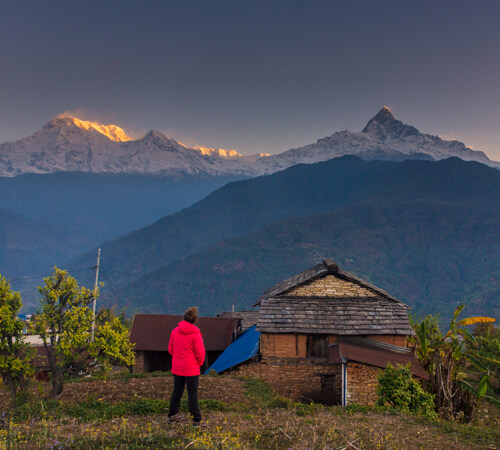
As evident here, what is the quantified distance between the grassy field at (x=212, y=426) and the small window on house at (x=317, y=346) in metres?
5.60

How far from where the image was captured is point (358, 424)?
8625mm

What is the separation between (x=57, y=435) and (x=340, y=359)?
1054cm

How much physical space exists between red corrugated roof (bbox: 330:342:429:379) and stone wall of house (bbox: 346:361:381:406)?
0.40 meters

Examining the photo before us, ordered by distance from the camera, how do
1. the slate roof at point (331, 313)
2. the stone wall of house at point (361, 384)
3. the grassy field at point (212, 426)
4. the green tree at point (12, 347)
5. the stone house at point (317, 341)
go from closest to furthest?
the grassy field at point (212, 426) → the green tree at point (12, 347) → the stone wall of house at point (361, 384) → the stone house at point (317, 341) → the slate roof at point (331, 313)

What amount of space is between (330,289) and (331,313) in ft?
4.96

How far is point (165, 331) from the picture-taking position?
25.1m

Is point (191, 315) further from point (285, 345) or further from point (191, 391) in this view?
point (285, 345)

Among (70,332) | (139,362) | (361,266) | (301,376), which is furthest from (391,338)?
(361,266)

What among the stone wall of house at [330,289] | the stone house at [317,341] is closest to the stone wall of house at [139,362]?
the stone house at [317,341]

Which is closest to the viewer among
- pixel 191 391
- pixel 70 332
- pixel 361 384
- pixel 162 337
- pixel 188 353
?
pixel 188 353

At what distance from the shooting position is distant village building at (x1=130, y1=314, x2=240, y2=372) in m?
24.2

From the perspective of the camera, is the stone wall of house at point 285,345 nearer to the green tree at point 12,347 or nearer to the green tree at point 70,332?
the green tree at point 70,332

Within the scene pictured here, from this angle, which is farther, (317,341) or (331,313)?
(331,313)

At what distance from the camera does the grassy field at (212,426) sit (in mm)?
6793
